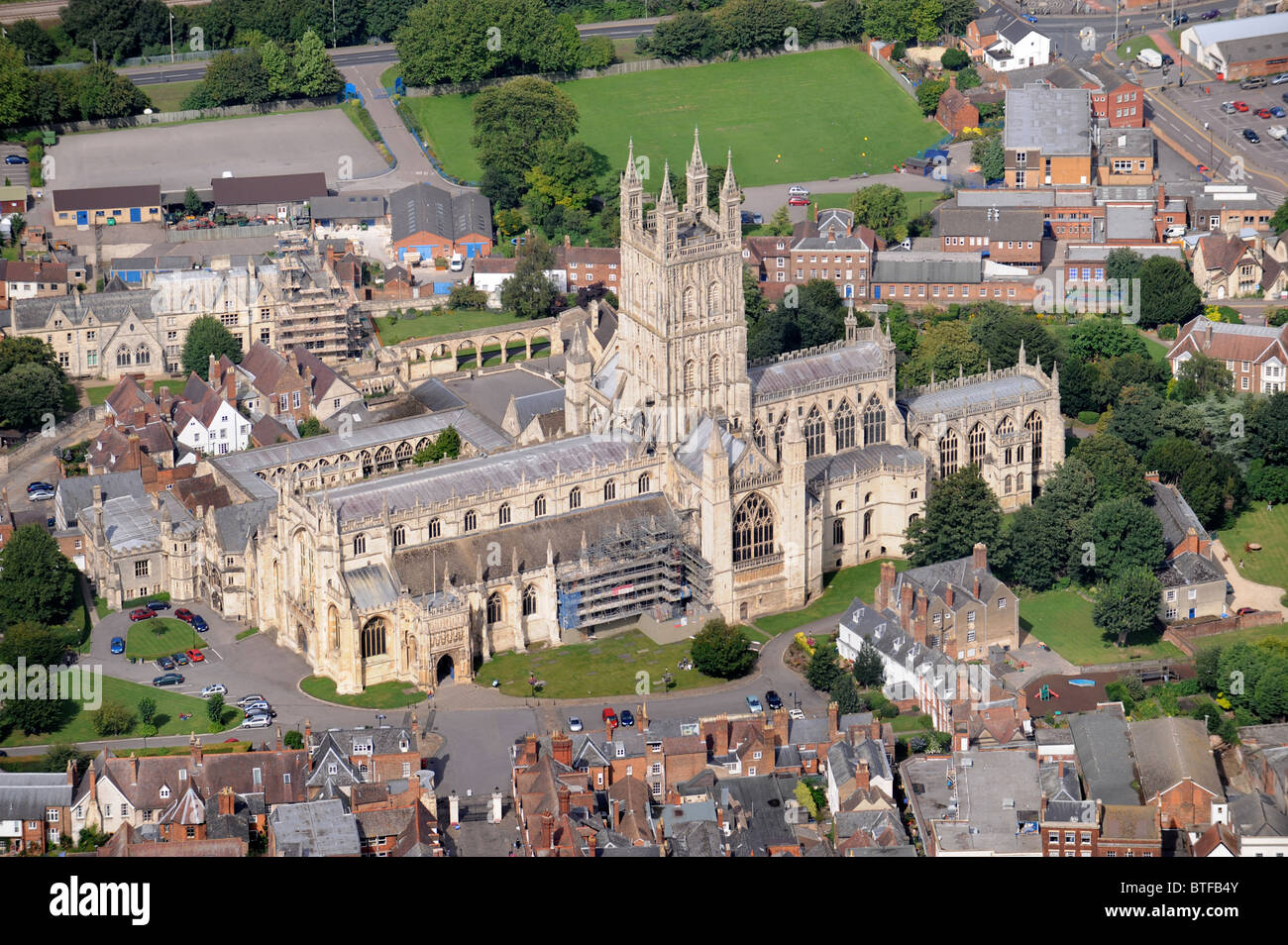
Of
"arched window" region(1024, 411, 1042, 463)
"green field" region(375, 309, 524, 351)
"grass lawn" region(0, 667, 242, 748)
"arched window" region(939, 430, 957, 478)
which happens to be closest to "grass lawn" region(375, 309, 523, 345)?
"green field" region(375, 309, 524, 351)

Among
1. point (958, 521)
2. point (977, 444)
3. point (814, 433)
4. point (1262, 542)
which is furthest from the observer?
point (977, 444)

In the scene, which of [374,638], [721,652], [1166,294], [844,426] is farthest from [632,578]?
[1166,294]

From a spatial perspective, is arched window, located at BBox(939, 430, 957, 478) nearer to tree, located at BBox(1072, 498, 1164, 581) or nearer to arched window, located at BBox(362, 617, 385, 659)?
tree, located at BBox(1072, 498, 1164, 581)

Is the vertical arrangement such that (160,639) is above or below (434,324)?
below

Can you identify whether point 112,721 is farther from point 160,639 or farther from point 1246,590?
point 1246,590

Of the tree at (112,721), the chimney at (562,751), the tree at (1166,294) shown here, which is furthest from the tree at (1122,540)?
the tree at (112,721)

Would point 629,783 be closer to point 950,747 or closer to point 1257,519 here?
point 950,747

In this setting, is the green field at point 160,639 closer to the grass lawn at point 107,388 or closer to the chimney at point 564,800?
the chimney at point 564,800
